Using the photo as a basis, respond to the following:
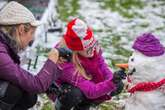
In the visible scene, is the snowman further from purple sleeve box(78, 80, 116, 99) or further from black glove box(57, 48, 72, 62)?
black glove box(57, 48, 72, 62)

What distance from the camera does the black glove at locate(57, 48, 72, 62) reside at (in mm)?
3443

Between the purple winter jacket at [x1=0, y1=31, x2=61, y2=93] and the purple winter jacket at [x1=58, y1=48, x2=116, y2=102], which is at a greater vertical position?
the purple winter jacket at [x1=0, y1=31, x2=61, y2=93]

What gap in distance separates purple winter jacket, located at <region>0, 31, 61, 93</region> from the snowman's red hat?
592mm

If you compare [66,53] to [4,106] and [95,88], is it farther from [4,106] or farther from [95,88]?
[4,106]

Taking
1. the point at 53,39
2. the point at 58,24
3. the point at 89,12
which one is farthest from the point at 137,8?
the point at 53,39

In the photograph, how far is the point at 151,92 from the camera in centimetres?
334

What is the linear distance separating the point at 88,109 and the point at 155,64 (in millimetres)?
849

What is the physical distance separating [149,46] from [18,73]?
90 cm

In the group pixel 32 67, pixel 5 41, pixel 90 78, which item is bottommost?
pixel 32 67

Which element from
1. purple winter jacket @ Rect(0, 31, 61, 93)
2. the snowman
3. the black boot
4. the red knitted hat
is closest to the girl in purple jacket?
the red knitted hat

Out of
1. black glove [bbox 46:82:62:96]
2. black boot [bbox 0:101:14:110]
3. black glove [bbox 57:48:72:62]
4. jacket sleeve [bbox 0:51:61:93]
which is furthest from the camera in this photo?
black glove [bbox 46:82:62:96]

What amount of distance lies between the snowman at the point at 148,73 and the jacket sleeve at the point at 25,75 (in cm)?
56

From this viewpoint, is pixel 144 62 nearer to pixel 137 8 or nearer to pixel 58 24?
pixel 58 24

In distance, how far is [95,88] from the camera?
3.61 m
